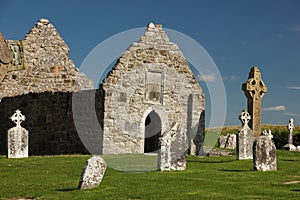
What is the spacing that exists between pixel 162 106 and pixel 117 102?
2.88 metres

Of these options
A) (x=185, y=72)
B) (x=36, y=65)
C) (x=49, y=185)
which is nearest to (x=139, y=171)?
(x=49, y=185)

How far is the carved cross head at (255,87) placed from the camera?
2369 centimetres

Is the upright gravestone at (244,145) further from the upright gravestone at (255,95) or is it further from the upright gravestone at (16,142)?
the upright gravestone at (16,142)

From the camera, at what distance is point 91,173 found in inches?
397

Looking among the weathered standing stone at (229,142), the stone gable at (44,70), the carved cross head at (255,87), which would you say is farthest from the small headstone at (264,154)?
the weathered standing stone at (229,142)

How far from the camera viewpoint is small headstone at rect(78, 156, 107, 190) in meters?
10.0

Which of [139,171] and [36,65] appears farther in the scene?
[36,65]

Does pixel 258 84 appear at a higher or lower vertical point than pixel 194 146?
higher

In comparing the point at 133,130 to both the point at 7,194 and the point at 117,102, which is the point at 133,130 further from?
the point at 7,194

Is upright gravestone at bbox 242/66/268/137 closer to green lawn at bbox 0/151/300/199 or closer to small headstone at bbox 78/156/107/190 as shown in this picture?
green lawn at bbox 0/151/300/199

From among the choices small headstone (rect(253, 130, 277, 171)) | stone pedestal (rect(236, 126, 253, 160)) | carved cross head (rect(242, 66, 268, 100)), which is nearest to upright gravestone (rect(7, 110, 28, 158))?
stone pedestal (rect(236, 126, 253, 160))

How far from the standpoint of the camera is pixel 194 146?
22.6 metres

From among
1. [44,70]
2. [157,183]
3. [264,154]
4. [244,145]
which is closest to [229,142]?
[244,145]

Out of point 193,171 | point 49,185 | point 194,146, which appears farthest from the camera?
point 194,146
